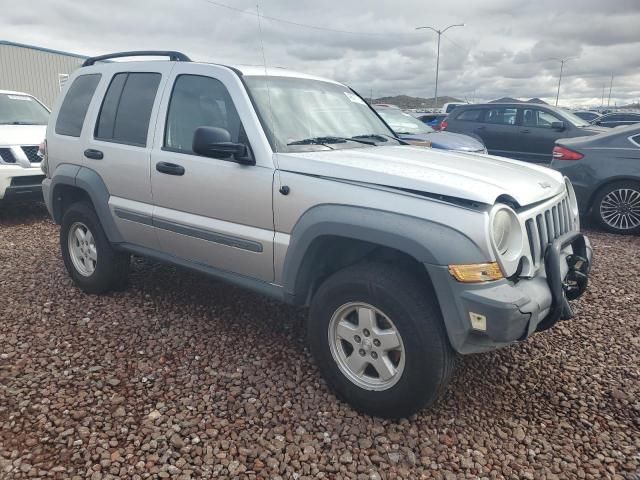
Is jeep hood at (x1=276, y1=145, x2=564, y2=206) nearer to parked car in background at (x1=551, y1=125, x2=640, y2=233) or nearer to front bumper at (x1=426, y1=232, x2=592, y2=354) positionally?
front bumper at (x1=426, y1=232, x2=592, y2=354)

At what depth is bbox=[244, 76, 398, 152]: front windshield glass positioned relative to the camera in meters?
3.21

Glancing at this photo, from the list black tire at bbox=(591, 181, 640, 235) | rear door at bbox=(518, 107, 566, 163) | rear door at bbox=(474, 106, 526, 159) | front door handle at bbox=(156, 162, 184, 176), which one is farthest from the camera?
rear door at bbox=(474, 106, 526, 159)

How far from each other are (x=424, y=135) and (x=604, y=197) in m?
3.19

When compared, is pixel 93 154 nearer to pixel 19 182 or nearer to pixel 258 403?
pixel 258 403

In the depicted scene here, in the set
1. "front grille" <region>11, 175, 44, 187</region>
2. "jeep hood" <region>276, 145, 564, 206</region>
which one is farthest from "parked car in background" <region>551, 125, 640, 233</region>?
"front grille" <region>11, 175, 44, 187</region>

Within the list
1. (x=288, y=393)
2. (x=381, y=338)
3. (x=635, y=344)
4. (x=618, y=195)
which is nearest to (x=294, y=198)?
(x=381, y=338)

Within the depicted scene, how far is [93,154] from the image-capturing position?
4.06m

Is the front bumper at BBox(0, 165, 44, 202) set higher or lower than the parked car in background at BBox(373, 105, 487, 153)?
lower

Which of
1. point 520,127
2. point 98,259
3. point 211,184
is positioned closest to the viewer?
point 211,184

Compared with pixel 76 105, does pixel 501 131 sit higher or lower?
lower

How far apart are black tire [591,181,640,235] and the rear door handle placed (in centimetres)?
610

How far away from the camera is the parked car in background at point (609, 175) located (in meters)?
6.60

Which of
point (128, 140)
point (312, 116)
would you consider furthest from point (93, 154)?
point (312, 116)

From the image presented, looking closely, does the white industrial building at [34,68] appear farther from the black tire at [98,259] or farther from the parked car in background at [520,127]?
the black tire at [98,259]
